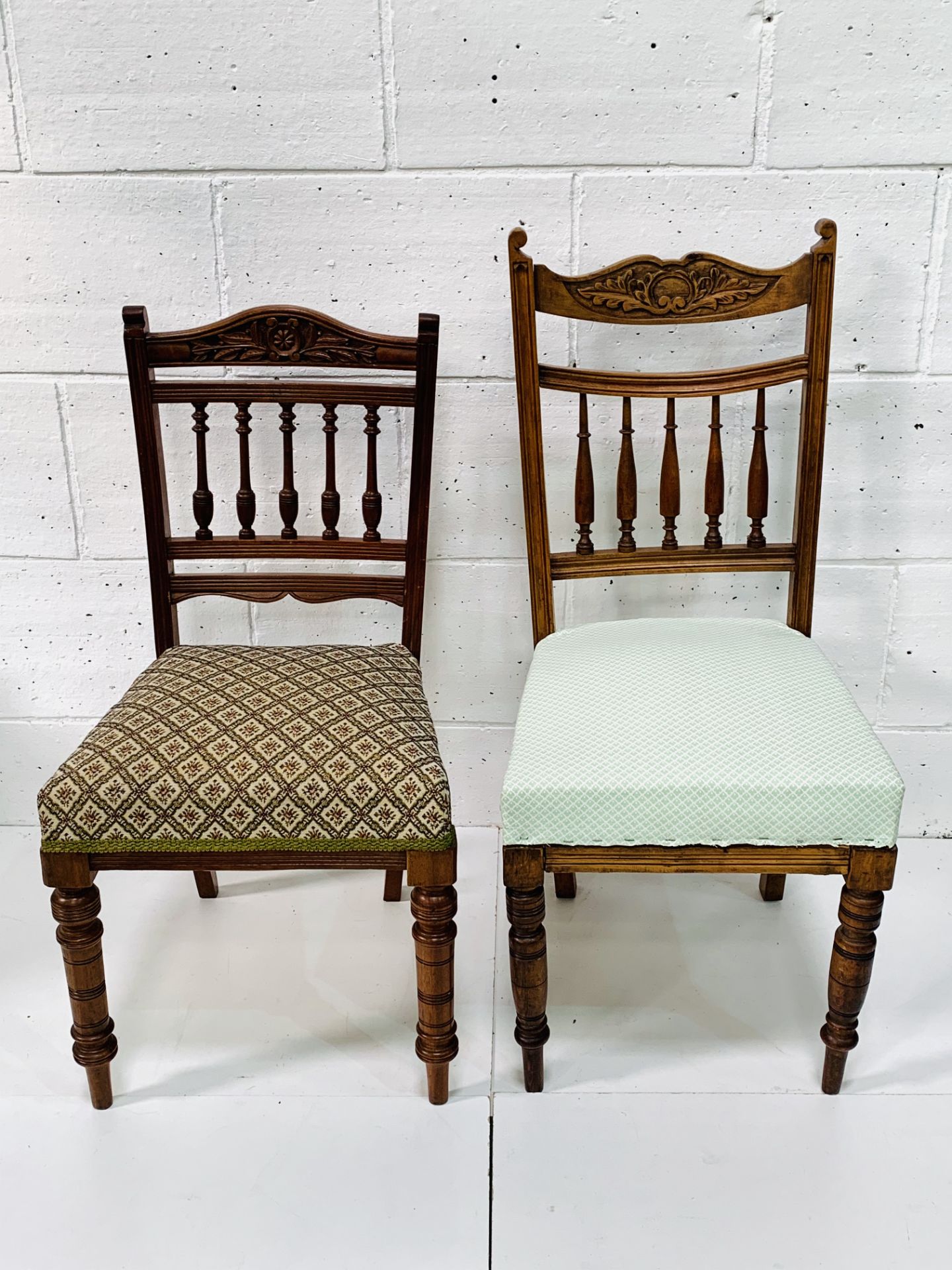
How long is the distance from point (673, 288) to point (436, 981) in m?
1.00

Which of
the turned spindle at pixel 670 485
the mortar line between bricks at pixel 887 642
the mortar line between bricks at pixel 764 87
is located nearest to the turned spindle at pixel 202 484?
the turned spindle at pixel 670 485

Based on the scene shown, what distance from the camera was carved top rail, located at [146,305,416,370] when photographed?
5.44 ft

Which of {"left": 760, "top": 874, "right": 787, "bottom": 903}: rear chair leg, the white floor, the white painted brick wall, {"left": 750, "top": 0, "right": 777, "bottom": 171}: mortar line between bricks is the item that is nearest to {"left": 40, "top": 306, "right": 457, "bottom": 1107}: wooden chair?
the white floor

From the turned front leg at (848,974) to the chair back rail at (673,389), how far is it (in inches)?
18.6

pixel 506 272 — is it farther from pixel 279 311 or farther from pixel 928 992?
pixel 928 992

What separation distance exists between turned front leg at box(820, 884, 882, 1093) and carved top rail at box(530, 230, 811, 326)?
2.69 feet

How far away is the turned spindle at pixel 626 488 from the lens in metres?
1.68

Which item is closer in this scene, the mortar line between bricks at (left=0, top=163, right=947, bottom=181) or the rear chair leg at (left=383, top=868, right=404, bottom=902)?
the mortar line between bricks at (left=0, top=163, right=947, bottom=181)

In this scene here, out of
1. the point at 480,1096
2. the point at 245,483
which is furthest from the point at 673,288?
the point at 480,1096

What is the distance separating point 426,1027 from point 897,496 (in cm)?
116

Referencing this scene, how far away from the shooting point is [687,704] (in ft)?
4.73

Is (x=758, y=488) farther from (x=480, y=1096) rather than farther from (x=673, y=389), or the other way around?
(x=480, y=1096)

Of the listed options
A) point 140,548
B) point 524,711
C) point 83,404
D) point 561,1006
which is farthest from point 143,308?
point 561,1006

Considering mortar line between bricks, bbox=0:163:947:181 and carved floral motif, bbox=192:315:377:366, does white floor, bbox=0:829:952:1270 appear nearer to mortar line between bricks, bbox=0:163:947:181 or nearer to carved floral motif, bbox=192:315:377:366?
carved floral motif, bbox=192:315:377:366
